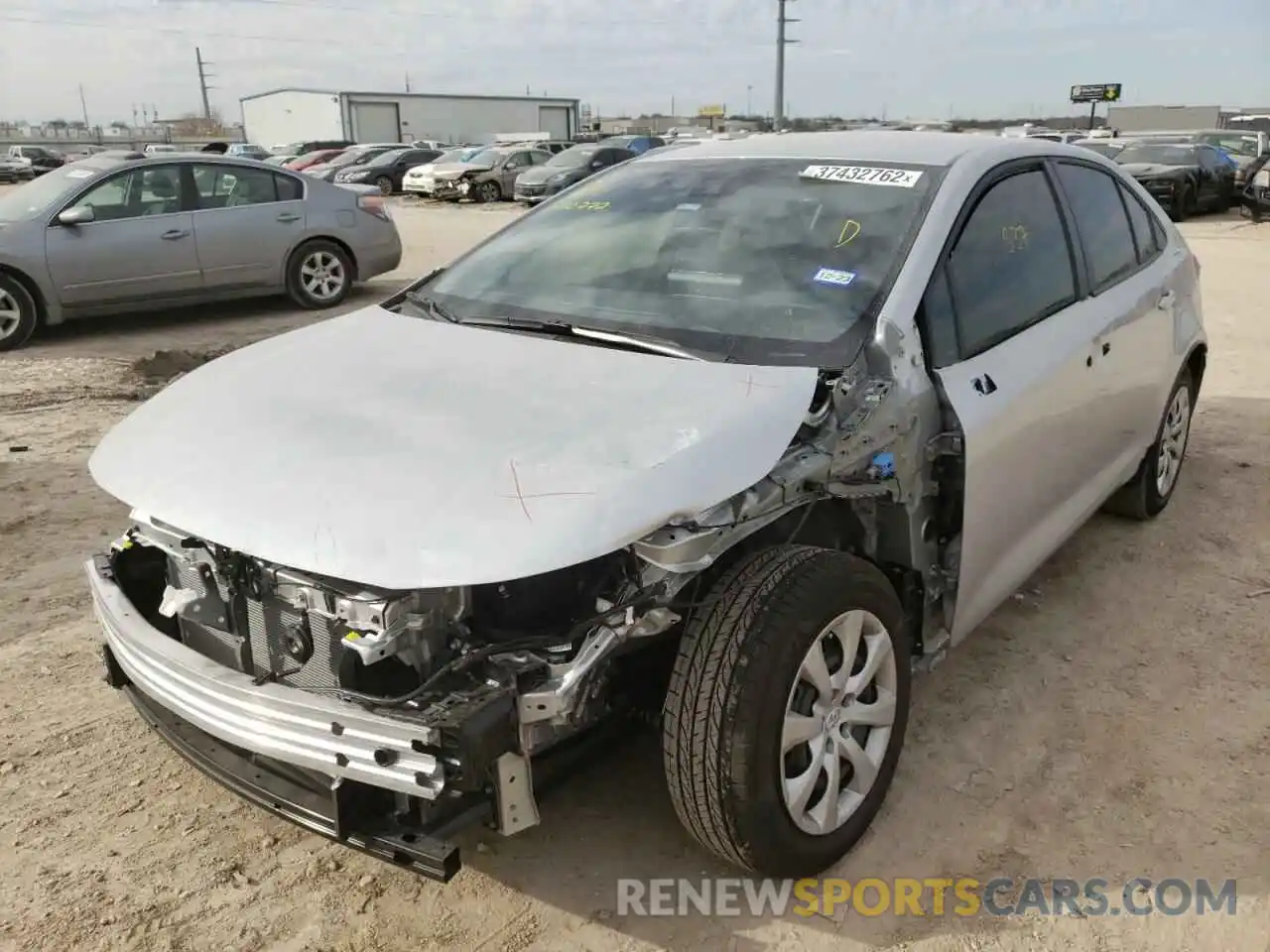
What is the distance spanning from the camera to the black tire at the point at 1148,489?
4758mm

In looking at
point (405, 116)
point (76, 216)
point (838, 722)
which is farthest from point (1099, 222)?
point (405, 116)

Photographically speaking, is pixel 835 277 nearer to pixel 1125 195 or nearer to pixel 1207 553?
pixel 1125 195

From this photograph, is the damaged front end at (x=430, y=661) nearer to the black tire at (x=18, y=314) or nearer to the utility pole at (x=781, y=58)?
the black tire at (x=18, y=314)

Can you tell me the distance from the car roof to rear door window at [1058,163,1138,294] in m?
0.13

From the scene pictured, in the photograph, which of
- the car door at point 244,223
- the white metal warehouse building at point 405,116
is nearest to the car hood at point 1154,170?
the car door at point 244,223

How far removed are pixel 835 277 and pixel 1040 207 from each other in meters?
1.15

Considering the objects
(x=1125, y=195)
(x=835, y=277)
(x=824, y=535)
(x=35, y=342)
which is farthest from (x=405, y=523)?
(x=35, y=342)

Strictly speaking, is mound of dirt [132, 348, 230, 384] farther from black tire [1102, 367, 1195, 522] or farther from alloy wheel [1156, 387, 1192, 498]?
alloy wheel [1156, 387, 1192, 498]

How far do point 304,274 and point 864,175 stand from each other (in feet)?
26.5

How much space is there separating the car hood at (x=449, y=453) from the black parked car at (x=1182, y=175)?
18489mm

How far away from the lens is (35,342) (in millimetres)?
9047

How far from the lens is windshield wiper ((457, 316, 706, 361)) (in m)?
2.99

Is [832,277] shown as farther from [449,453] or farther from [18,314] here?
[18,314]

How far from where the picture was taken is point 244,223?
9.77m
